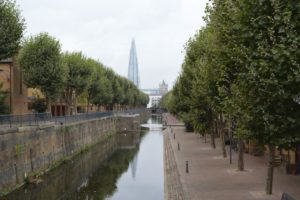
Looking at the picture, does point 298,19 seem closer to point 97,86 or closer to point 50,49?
point 50,49

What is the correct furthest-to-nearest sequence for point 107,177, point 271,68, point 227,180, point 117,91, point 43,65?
1. point 117,91
2. point 43,65
3. point 107,177
4. point 227,180
5. point 271,68

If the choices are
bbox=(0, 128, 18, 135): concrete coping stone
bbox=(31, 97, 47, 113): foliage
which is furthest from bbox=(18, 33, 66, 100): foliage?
bbox=(0, 128, 18, 135): concrete coping stone

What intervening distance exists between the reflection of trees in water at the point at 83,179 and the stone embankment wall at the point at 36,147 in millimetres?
1048

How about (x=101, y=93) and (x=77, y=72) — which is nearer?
(x=77, y=72)

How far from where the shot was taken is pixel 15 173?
3064 cm

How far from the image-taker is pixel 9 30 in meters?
35.9

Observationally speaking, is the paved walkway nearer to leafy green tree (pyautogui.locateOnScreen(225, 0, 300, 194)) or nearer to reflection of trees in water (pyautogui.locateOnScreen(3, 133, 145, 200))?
Result: reflection of trees in water (pyautogui.locateOnScreen(3, 133, 145, 200))

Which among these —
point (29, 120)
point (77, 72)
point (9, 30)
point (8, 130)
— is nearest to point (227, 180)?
point (8, 130)

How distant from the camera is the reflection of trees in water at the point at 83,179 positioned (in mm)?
29688

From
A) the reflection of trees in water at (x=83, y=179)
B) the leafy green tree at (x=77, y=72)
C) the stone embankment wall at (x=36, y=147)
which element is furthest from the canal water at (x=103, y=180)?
the leafy green tree at (x=77, y=72)

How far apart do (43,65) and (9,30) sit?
11270mm

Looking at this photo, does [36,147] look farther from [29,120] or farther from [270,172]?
[270,172]

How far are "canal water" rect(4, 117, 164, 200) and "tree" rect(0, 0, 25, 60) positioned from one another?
426 inches

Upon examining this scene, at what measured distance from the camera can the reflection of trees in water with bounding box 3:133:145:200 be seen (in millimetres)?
29688
